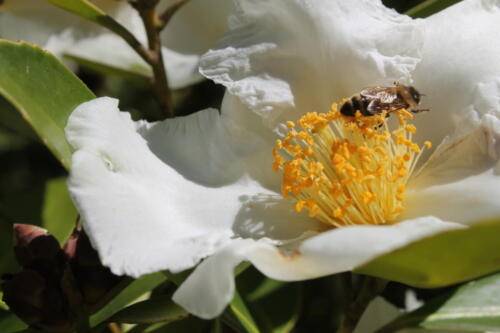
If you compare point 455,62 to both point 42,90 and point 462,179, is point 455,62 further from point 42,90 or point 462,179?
point 42,90

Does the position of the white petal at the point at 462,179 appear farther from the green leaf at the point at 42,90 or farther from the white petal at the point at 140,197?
the green leaf at the point at 42,90

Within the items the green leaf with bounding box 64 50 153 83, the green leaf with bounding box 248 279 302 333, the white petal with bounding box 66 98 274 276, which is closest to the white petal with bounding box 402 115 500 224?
the white petal with bounding box 66 98 274 276

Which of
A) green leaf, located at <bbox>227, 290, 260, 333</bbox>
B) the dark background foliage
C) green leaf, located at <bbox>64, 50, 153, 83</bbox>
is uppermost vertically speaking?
green leaf, located at <bbox>64, 50, 153, 83</bbox>

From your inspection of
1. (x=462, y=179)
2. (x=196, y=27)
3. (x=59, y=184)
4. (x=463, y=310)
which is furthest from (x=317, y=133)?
(x=59, y=184)

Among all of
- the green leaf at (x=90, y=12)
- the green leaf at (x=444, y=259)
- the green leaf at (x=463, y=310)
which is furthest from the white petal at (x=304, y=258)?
the green leaf at (x=90, y=12)

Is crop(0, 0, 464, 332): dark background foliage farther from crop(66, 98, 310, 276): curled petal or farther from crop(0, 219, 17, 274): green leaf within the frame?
crop(66, 98, 310, 276): curled petal

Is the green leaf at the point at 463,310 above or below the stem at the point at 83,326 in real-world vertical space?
above

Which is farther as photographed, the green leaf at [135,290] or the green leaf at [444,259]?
the green leaf at [135,290]
